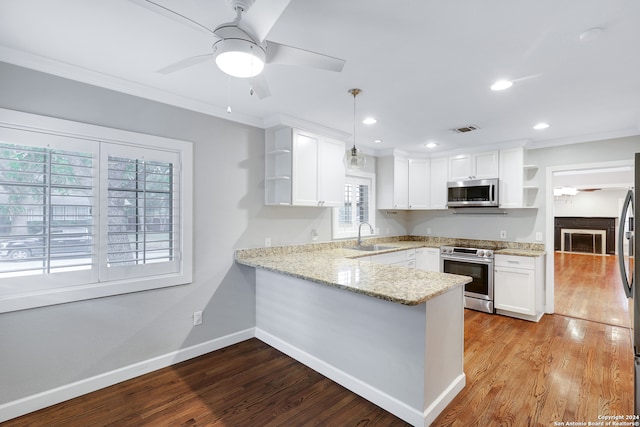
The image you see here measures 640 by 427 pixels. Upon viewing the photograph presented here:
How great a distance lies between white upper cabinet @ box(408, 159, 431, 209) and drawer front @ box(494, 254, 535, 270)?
143cm

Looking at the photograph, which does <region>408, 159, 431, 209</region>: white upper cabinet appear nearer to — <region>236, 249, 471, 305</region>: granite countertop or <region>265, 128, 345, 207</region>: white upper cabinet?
<region>265, 128, 345, 207</region>: white upper cabinet

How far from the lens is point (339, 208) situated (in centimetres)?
441

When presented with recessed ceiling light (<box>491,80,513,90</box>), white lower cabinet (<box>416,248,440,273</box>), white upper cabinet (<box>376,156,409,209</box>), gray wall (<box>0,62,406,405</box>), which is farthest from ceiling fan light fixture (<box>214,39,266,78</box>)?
white lower cabinet (<box>416,248,440,273</box>)

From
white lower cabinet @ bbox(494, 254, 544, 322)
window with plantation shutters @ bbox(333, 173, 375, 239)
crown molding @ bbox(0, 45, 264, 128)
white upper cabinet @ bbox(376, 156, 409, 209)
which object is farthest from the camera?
white upper cabinet @ bbox(376, 156, 409, 209)

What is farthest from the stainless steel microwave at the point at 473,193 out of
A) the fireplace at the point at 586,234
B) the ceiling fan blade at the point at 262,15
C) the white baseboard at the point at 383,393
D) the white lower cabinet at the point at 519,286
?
the fireplace at the point at 586,234

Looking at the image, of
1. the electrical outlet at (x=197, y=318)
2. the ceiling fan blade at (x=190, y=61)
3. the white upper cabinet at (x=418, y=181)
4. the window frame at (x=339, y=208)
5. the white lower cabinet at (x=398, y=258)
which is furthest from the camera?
the white upper cabinet at (x=418, y=181)

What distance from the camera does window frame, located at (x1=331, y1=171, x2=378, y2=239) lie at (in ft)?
14.2

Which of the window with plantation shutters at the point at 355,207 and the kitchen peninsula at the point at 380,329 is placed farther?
the window with plantation shutters at the point at 355,207

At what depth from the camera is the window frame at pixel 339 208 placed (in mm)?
4316

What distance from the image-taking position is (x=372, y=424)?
203 cm

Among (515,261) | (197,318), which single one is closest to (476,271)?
(515,261)

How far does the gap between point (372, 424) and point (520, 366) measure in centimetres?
163

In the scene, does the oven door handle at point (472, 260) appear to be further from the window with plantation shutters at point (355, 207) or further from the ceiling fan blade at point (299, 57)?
the ceiling fan blade at point (299, 57)

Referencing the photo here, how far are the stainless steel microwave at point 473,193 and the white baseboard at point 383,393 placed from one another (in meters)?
2.74
